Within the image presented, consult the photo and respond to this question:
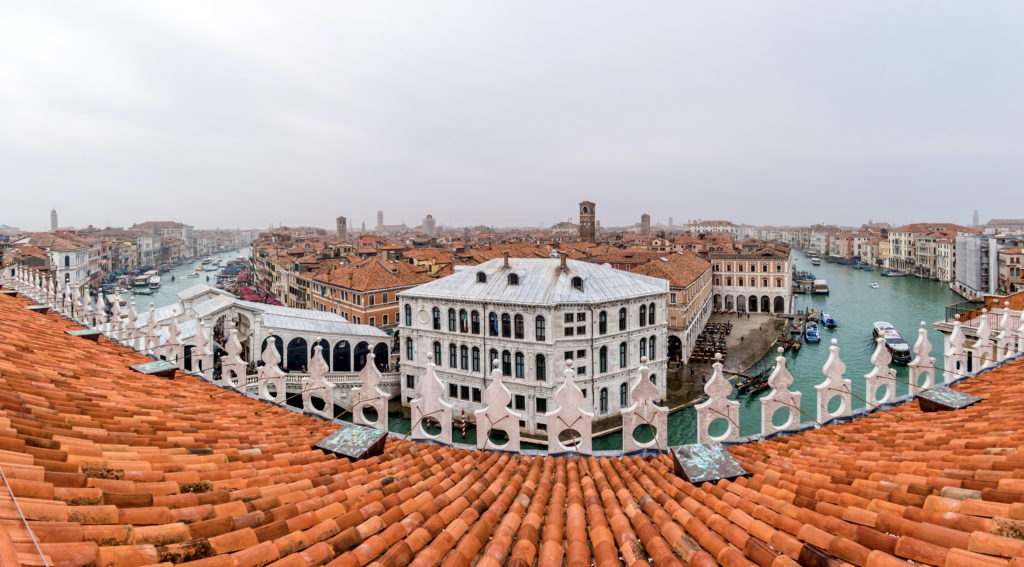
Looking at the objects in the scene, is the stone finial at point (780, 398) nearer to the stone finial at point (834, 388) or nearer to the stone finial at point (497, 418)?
the stone finial at point (834, 388)

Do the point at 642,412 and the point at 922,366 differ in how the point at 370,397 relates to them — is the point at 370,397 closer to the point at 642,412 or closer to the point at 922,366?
the point at 642,412

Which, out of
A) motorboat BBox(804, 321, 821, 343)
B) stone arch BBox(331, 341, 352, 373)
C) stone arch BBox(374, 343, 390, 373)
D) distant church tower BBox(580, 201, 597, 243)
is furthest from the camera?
distant church tower BBox(580, 201, 597, 243)

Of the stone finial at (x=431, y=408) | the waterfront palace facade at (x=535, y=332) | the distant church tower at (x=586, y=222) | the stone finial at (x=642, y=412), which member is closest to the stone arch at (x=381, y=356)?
the waterfront palace facade at (x=535, y=332)

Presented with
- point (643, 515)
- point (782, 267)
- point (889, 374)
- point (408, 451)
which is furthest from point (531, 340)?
point (782, 267)

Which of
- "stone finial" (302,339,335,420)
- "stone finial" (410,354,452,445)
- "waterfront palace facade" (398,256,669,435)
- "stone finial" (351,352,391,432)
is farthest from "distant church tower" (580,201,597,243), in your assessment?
"stone finial" (410,354,452,445)

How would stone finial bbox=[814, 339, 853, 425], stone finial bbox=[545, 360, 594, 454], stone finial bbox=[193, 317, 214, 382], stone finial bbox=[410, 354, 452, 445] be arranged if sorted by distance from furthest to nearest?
stone finial bbox=[193, 317, 214, 382] < stone finial bbox=[814, 339, 853, 425] < stone finial bbox=[410, 354, 452, 445] < stone finial bbox=[545, 360, 594, 454]

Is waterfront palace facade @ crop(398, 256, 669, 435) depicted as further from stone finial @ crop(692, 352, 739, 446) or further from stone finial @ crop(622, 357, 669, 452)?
stone finial @ crop(692, 352, 739, 446)

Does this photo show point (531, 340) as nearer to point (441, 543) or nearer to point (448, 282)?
point (448, 282)
